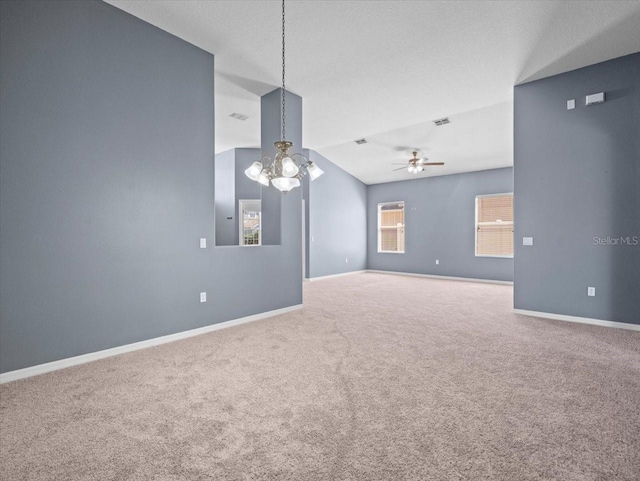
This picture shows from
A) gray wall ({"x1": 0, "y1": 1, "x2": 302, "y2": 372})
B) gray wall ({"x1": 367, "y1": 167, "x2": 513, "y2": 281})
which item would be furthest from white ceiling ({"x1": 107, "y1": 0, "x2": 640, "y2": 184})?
gray wall ({"x1": 367, "y1": 167, "x2": 513, "y2": 281})

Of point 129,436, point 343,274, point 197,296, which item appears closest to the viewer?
point 129,436

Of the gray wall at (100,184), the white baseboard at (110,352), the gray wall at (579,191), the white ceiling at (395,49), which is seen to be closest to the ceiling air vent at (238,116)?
the white ceiling at (395,49)

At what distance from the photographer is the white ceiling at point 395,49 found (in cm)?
334

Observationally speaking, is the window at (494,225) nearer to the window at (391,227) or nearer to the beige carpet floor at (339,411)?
the window at (391,227)

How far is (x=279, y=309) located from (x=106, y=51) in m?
3.73

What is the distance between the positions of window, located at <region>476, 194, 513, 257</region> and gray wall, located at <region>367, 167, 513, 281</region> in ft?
0.52

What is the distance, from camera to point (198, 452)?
1.74 m

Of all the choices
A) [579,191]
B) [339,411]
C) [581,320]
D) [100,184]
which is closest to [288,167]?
[100,184]

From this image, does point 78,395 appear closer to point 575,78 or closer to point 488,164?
point 575,78

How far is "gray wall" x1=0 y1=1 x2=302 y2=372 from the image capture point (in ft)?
8.89

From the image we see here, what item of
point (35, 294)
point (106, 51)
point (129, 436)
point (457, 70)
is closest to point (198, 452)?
point (129, 436)

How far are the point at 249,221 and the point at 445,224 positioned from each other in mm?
5455

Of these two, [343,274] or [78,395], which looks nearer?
[78,395]

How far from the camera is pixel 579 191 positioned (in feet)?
14.6
